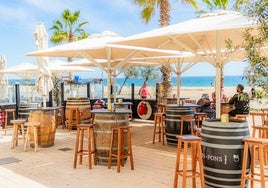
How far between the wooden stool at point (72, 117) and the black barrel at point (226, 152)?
620cm

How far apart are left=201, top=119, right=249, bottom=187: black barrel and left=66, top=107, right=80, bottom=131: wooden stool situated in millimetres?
6197

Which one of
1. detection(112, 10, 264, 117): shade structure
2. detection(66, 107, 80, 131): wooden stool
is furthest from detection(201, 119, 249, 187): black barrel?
detection(66, 107, 80, 131): wooden stool

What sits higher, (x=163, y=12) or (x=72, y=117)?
(x=163, y=12)

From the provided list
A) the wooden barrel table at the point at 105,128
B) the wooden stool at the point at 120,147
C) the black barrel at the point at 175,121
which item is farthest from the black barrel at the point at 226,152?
the black barrel at the point at 175,121

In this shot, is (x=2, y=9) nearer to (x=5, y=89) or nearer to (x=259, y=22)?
(x=5, y=89)

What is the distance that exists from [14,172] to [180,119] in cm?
363

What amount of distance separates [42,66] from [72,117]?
2343 mm

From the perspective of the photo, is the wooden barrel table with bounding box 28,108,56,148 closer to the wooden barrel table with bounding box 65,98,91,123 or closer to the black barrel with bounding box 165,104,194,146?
the wooden barrel table with bounding box 65,98,91,123

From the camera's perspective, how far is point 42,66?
7.86m

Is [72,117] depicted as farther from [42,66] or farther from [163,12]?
[163,12]

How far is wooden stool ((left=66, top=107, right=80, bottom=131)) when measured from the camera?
953 centimetres

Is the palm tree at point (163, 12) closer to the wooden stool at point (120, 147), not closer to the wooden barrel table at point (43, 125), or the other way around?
the wooden barrel table at point (43, 125)

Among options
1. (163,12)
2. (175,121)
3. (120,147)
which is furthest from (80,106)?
(163,12)

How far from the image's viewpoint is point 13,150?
22.3 feet
